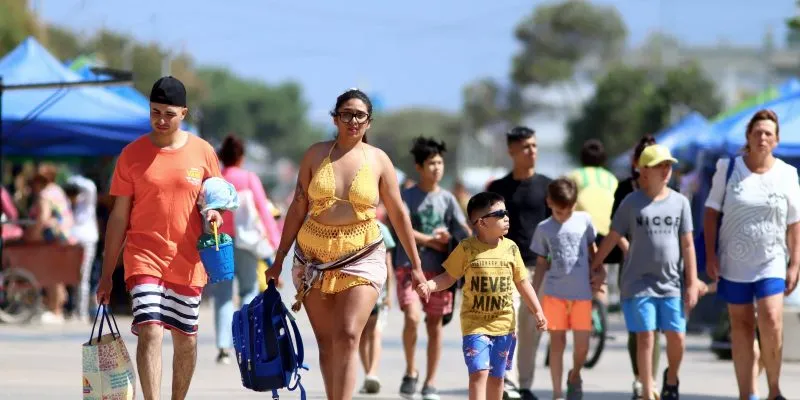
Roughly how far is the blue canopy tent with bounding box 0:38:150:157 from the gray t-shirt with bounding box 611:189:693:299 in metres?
8.85

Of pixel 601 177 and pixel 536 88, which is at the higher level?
pixel 536 88

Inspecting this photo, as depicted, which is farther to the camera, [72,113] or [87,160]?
[87,160]

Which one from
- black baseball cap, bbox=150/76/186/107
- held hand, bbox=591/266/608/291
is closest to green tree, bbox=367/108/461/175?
held hand, bbox=591/266/608/291

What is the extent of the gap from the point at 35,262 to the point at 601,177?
29.8ft

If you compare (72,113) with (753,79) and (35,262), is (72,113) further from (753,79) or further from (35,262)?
(753,79)

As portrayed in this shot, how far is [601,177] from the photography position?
506 inches

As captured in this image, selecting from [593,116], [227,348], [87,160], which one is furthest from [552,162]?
[227,348]

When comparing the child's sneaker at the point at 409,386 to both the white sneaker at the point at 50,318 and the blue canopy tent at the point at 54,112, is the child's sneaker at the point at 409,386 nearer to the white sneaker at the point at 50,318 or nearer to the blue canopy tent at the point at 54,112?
the blue canopy tent at the point at 54,112

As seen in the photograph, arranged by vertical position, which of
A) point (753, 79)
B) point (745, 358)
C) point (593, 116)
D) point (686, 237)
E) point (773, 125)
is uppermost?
point (753, 79)

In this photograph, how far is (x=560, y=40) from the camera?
110688mm

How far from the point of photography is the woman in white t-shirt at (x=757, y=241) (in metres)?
10.6

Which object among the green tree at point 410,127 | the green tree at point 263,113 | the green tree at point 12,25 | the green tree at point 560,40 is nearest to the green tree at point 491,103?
the green tree at point 560,40

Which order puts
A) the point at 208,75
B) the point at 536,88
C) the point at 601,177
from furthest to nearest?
the point at 208,75, the point at 536,88, the point at 601,177

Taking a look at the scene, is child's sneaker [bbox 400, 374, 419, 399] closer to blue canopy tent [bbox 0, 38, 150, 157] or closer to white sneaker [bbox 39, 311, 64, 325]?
blue canopy tent [bbox 0, 38, 150, 157]
